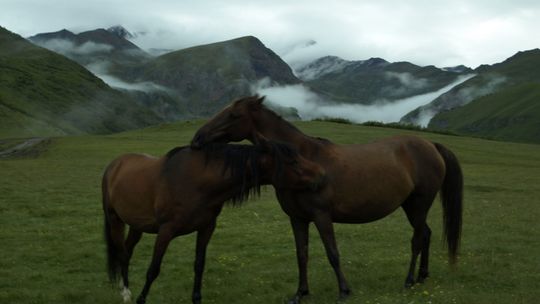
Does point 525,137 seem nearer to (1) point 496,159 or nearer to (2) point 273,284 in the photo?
(1) point 496,159

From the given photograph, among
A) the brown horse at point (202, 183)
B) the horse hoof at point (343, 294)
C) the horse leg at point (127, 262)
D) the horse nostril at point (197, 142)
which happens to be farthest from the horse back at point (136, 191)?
the horse hoof at point (343, 294)

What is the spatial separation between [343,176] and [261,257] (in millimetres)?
5498

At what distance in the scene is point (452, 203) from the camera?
10977mm

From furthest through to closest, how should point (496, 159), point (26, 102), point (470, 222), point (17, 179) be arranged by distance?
point (26, 102) → point (496, 159) → point (17, 179) → point (470, 222)

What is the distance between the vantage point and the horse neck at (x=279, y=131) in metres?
9.21

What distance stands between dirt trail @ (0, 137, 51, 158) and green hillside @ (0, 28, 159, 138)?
41.0 m

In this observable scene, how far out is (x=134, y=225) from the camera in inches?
363

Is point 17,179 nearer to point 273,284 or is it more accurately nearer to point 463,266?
point 273,284

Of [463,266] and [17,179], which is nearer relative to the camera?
[463,266]

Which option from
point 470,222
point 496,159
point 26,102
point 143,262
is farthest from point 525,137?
point 143,262

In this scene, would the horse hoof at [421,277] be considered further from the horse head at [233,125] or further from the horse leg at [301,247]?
the horse head at [233,125]

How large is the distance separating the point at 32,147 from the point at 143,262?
47.6m

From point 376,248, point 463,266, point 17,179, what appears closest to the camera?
point 463,266

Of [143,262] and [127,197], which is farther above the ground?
[127,197]
